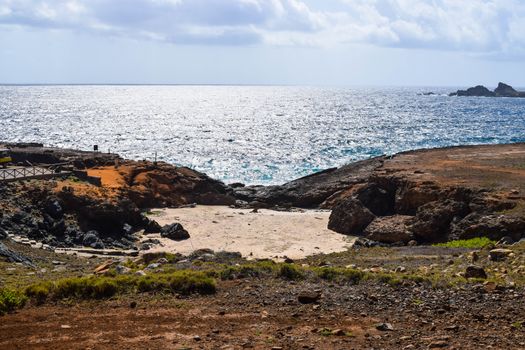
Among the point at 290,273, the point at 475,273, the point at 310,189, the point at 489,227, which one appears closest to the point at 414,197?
the point at 489,227

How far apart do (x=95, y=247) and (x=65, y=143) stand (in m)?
70.5

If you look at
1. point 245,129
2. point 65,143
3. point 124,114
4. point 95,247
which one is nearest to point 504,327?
point 95,247

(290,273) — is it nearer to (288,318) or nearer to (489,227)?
(288,318)

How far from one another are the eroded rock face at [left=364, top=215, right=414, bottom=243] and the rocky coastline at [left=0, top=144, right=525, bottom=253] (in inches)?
2.3

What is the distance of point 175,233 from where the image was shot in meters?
36.7

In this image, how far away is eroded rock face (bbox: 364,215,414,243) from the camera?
34.2 meters

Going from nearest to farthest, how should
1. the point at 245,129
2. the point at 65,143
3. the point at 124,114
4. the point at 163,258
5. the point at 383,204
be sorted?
the point at 163,258 → the point at 383,204 → the point at 65,143 → the point at 245,129 → the point at 124,114

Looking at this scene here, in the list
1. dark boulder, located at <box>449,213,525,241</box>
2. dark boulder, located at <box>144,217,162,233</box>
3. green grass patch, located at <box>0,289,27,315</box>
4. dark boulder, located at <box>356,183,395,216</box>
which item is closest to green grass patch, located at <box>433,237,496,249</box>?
dark boulder, located at <box>449,213,525,241</box>

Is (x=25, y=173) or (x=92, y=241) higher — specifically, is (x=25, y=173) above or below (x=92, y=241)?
above

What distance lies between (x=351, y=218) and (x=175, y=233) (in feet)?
37.0

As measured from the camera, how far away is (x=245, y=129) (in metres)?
126

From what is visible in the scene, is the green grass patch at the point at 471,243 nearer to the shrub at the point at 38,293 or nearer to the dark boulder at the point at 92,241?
the dark boulder at the point at 92,241

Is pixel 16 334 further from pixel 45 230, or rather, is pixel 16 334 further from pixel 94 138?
pixel 94 138

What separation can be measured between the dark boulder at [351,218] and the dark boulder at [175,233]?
9786mm
